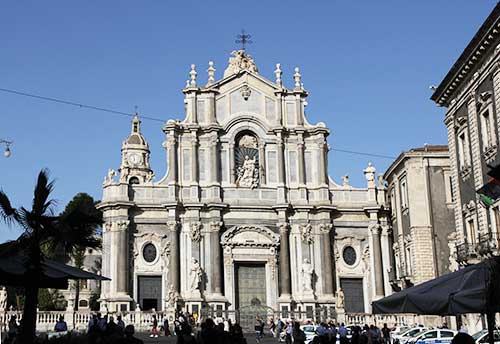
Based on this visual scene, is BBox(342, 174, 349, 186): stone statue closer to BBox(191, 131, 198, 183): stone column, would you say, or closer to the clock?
BBox(191, 131, 198, 183): stone column

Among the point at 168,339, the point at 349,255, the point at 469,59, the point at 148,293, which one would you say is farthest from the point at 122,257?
the point at 469,59

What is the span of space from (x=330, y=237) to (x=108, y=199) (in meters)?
13.1

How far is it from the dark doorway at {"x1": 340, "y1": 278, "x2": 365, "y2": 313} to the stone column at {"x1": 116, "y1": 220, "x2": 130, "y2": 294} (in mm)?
12607

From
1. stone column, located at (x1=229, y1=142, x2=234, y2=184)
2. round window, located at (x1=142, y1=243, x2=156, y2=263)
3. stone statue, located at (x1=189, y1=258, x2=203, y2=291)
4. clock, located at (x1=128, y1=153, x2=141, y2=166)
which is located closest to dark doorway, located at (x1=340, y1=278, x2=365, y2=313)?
stone statue, located at (x1=189, y1=258, x2=203, y2=291)

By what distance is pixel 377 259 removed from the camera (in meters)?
43.6

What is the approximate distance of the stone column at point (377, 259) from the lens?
141ft

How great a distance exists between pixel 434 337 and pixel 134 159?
1982 inches

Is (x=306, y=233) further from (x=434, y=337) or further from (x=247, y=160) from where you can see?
(x=434, y=337)

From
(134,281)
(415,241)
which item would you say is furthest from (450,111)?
(134,281)

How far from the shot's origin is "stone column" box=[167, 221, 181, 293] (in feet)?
135

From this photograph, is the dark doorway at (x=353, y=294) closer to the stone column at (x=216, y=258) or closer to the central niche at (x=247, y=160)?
the stone column at (x=216, y=258)

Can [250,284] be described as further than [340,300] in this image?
Yes

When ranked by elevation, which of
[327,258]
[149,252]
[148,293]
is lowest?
[148,293]

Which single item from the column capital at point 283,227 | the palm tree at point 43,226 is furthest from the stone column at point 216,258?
the palm tree at point 43,226
